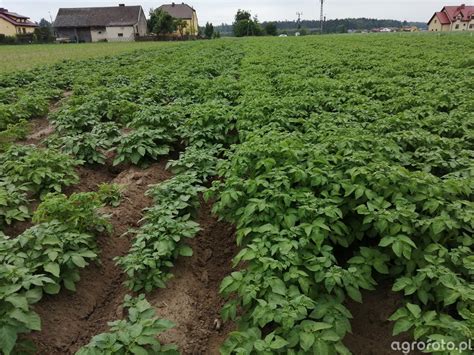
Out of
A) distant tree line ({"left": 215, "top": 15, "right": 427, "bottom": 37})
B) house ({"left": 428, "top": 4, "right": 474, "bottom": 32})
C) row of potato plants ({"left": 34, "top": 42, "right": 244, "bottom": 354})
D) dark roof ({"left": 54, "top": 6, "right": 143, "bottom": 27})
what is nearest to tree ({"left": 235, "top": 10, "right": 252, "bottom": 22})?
distant tree line ({"left": 215, "top": 15, "right": 427, "bottom": 37})

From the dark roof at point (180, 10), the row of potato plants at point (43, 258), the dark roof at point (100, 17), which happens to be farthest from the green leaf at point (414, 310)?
the dark roof at point (180, 10)

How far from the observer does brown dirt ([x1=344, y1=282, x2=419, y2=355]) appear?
285cm

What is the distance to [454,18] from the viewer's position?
76.4m

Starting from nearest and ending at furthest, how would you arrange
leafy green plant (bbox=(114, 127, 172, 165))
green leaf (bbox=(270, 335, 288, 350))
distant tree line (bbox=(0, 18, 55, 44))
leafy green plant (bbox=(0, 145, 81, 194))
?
green leaf (bbox=(270, 335, 288, 350))
leafy green plant (bbox=(0, 145, 81, 194))
leafy green plant (bbox=(114, 127, 172, 165))
distant tree line (bbox=(0, 18, 55, 44))

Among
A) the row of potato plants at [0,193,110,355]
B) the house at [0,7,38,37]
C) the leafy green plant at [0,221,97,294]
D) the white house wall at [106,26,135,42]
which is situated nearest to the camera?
the row of potato plants at [0,193,110,355]

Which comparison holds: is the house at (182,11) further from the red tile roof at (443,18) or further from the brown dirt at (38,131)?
the brown dirt at (38,131)

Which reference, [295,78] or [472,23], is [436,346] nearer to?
[295,78]

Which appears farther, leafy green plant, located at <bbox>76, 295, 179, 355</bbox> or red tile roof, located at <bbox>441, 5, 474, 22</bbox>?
red tile roof, located at <bbox>441, 5, 474, 22</bbox>

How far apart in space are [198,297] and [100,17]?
74.8m

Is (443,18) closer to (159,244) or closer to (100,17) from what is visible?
(100,17)

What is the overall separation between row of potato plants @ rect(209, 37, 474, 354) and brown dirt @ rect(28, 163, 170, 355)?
3.70 ft

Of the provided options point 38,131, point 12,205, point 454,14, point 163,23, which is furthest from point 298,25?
point 12,205

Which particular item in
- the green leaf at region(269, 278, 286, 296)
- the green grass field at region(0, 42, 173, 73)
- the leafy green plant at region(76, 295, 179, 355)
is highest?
the green grass field at region(0, 42, 173, 73)

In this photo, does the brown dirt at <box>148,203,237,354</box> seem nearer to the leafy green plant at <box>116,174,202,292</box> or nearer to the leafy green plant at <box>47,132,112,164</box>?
the leafy green plant at <box>116,174,202,292</box>
